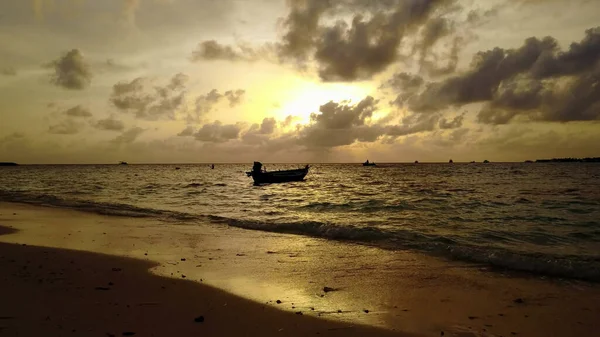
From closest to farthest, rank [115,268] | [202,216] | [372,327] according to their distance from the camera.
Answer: [372,327] → [115,268] → [202,216]

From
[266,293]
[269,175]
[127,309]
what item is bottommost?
[266,293]

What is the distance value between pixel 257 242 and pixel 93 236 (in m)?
6.50

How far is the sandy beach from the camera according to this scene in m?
6.32

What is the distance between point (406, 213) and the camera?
76.3 feet

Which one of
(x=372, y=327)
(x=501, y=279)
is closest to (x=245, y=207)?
(x=501, y=279)

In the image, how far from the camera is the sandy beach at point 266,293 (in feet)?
20.7

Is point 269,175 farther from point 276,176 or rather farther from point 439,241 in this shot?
point 439,241

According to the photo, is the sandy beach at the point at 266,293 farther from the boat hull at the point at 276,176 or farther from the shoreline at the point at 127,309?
the boat hull at the point at 276,176

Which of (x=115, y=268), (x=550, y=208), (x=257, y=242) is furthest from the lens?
(x=550, y=208)

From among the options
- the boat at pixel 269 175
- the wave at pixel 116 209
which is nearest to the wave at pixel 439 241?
the wave at pixel 116 209

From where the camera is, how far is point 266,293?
8.18 meters

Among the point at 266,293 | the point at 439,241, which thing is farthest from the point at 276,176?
the point at 266,293

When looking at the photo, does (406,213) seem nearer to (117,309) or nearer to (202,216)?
(202,216)

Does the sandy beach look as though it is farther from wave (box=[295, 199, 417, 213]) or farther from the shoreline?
wave (box=[295, 199, 417, 213])
